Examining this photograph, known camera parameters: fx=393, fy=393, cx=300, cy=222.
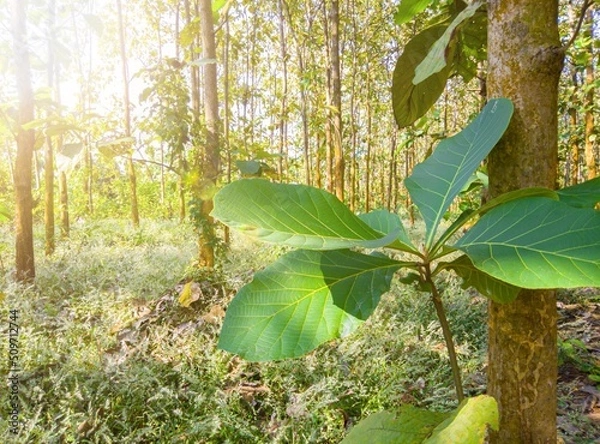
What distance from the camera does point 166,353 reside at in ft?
8.62

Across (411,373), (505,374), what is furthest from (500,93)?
(411,373)

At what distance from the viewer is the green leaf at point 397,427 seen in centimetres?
40

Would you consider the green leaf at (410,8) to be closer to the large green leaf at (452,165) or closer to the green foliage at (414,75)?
the green foliage at (414,75)

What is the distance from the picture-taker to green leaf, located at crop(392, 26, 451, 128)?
0.72 m

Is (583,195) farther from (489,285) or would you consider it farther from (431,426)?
(431,426)

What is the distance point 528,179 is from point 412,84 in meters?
0.33

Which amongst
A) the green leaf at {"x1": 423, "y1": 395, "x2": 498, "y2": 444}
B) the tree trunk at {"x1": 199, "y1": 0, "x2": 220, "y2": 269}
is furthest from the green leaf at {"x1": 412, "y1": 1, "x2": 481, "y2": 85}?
the tree trunk at {"x1": 199, "y1": 0, "x2": 220, "y2": 269}

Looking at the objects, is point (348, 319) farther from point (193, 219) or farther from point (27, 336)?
point (193, 219)

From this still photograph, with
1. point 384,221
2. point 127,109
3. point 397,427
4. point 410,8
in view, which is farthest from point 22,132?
point 127,109

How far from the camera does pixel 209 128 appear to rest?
12.1 ft

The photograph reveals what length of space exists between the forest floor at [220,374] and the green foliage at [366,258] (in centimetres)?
175

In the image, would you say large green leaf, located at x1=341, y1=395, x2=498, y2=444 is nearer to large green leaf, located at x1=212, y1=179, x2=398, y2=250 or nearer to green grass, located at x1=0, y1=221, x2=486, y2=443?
large green leaf, located at x1=212, y1=179, x2=398, y2=250

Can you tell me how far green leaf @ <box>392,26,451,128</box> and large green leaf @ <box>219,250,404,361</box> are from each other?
0.42 meters

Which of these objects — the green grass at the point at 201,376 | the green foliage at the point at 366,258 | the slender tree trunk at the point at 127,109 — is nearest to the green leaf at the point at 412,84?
the green foliage at the point at 366,258
